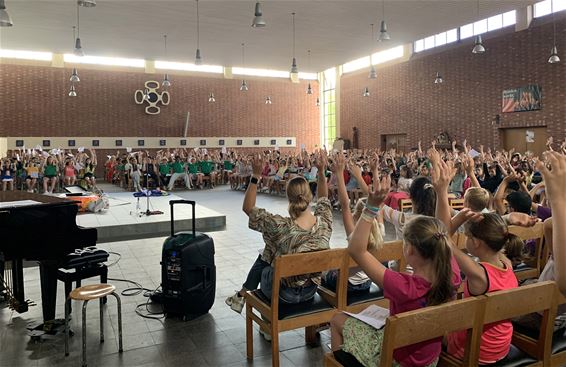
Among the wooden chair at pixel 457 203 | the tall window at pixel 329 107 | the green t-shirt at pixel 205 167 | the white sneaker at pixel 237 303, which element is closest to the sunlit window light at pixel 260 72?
the tall window at pixel 329 107

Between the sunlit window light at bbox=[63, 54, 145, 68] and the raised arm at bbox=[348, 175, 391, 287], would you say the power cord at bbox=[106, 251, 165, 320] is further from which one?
the sunlit window light at bbox=[63, 54, 145, 68]

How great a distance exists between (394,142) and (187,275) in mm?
19079

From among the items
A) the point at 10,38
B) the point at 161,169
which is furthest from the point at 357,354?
the point at 10,38

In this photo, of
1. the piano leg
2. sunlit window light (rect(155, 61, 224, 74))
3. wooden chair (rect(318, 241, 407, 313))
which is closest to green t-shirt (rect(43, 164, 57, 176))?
sunlit window light (rect(155, 61, 224, 74))

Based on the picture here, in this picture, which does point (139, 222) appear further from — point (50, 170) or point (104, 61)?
point (104, 61)

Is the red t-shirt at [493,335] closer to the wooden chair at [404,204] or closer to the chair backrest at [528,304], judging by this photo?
the chair backrest at [528,304]

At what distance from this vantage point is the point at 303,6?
41.9 ft

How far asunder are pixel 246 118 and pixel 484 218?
23.7 m

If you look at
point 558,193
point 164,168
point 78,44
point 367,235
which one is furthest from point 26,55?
point 558,193

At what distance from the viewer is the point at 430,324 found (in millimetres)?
1945

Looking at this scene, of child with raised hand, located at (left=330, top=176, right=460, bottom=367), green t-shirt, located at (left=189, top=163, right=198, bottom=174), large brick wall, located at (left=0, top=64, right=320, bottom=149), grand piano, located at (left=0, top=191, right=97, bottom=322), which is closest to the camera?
child with raised hand, located at (left=330, top=176, right=460, bottom=367)

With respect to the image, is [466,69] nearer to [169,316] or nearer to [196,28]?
[196,28]

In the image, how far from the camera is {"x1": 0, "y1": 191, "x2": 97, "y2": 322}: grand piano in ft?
11.6

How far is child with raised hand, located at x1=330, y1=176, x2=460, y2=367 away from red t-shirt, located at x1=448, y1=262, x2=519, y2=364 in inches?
7.9
